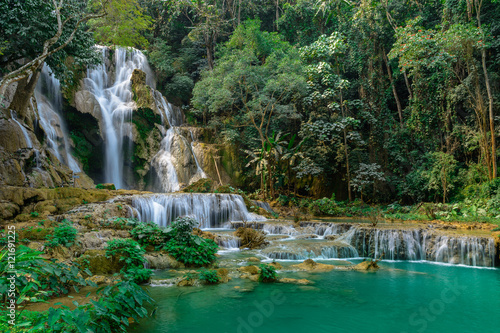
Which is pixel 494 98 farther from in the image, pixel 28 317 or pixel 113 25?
pixel 28 317

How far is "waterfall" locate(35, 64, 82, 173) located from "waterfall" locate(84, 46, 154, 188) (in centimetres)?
210

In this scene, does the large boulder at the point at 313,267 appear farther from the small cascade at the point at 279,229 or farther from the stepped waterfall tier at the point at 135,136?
the stepped waterfall tier at the point at 135,136

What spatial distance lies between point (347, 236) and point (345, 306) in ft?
16.2

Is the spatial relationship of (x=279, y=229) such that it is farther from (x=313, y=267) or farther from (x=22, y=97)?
(x=22, y=97)

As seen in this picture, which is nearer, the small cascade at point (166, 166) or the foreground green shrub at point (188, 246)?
the foreground green shrub at point (188, 246)

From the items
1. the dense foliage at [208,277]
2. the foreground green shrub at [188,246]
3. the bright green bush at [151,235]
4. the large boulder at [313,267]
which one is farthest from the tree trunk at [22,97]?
the large boulder at [313,267]

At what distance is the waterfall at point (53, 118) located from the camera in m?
15.8

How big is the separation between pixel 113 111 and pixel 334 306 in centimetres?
1840

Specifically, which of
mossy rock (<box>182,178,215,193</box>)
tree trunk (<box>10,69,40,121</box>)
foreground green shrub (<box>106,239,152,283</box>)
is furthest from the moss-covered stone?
mossy rock (<box>182,178,215,193</box>)

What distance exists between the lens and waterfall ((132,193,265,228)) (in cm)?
1152

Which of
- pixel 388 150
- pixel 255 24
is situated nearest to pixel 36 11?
pixel 255 24

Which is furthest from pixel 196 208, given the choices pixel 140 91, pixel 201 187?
pixel 140 91

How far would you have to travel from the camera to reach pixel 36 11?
9.09 metres

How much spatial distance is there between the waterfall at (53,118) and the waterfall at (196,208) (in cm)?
735
